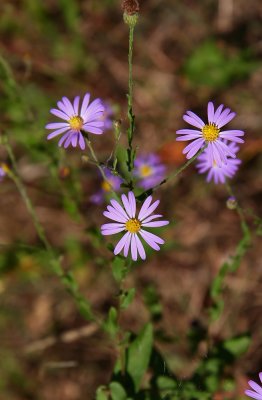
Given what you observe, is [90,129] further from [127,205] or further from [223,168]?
[223,168]

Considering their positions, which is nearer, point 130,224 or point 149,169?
point 130,224

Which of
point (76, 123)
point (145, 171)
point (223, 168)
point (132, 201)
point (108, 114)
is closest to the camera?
point (132, 201)

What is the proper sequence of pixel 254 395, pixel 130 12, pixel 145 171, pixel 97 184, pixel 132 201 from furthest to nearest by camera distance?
pixel 97 184, pixel 145 171, pixel 132 201, pixel 130 12, pixel 254 395

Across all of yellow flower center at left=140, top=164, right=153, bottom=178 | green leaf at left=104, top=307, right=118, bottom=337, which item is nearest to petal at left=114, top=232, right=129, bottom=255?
green leaf at left=104, top=307, right=118, bottom=337

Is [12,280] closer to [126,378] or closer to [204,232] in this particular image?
[204,232]

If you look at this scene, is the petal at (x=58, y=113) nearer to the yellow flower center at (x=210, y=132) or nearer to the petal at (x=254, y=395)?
the yellow flower center at (x=210, y=132)

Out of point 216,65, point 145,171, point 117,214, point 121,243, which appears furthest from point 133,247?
point 216,65

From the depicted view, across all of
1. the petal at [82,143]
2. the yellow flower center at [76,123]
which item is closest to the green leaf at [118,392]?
the petal at [82,143]
